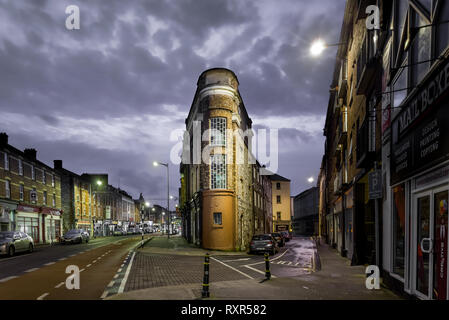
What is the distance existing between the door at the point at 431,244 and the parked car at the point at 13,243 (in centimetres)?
2285

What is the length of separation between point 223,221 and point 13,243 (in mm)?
14661

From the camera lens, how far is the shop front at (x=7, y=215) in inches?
1339

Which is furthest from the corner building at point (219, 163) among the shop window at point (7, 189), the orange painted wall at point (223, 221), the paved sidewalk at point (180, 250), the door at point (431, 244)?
the door at point (431, 244)

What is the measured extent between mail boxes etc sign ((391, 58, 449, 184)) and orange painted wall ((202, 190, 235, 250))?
19332mm

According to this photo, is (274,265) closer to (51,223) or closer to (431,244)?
(431,244)

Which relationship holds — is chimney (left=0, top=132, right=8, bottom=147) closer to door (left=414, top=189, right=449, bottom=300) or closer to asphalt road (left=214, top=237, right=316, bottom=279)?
asphalt road (left=214, top=237, right=316, bottom=279)

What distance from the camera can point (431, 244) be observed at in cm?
705

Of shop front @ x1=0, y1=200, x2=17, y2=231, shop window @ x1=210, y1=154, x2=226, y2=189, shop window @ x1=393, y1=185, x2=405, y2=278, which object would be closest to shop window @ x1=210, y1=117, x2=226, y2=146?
shop window @ x1=210, y1=154, x2=226, y2=189

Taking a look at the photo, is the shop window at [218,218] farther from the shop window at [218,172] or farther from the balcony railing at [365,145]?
the balcony railing at [365,145]

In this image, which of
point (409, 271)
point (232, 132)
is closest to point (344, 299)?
point (409, 271)

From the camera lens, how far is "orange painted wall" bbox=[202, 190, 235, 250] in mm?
28000
